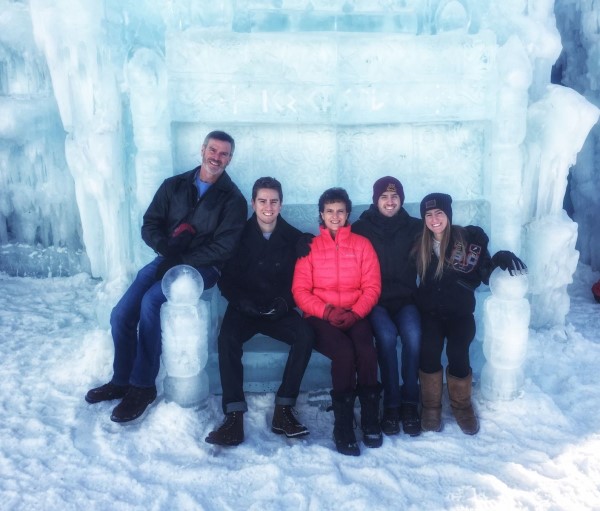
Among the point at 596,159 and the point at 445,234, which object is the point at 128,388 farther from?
the point at 596,159

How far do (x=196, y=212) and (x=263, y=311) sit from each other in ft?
2.29

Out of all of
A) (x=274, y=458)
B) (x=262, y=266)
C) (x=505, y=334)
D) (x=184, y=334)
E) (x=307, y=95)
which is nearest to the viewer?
(x=274, y=458)

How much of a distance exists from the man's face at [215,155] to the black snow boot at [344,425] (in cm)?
A: 140

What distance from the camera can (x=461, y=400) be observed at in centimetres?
314

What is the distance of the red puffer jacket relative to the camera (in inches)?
127

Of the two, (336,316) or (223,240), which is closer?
(336,316)

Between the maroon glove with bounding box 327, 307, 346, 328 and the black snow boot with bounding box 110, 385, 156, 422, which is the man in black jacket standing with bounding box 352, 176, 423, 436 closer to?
the maroon glove with bounding box 327, 307, 346, 328

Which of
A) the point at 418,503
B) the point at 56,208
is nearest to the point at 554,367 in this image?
the point at 418,503

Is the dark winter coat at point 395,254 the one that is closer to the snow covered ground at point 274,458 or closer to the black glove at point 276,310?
the black glove at point 276,310

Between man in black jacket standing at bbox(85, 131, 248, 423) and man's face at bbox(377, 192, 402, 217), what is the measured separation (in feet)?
2.62

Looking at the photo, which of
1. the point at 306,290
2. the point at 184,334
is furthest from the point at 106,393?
the point at 306,290

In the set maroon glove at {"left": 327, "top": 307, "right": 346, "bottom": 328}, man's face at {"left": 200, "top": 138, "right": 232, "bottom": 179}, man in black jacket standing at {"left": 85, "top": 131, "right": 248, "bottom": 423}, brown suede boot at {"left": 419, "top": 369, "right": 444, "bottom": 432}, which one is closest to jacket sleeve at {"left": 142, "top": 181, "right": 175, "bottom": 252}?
man in black jacket standing at {"left": 85, "top": 131, "right": 248, "bottom": 423}

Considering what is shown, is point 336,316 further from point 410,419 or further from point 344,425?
point 410,419

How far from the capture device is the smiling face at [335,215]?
3.22 meters
